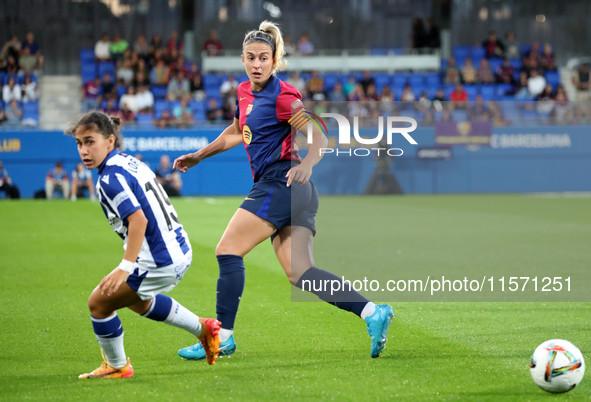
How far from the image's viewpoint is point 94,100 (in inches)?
963

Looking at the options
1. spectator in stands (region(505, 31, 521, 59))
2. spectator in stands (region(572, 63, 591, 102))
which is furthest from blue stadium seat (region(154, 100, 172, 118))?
spectator in stands (region(572, 63, 591, 102))

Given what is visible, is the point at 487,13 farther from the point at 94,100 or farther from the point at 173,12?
the point at 94,100

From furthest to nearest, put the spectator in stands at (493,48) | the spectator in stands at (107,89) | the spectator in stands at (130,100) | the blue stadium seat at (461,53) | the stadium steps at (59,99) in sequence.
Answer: the blue stadium seat at (461,53) < the spectator in stands at (493,48) < the stadium steps at (59,99) < the spectator in stands at (107,89) < the spectator in stands at (130,100)

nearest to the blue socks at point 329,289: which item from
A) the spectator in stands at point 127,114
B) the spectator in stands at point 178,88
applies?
the spectator in stands at point 127,114

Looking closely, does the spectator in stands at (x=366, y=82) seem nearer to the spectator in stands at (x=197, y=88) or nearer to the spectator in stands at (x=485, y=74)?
the spectator in stands at (x=485, y=74)

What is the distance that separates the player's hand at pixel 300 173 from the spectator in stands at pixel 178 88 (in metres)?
21.1

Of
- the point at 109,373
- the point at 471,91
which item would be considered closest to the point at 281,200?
the point at 109,373

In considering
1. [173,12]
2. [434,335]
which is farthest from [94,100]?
[434,335]

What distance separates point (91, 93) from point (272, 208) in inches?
841

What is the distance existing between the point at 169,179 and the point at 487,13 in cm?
1476

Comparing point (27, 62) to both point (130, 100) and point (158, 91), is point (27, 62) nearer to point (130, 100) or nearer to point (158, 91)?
point (130, 100)

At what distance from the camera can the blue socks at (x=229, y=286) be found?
15.3 feet

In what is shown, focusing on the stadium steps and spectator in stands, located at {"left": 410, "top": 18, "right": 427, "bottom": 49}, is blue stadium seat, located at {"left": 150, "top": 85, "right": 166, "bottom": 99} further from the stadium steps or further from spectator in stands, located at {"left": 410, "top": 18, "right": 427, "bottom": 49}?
spectator in stands, located at {"left": 410, "top": 18, "right": 427, "bottom": 49}

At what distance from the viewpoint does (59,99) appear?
2608 cm
